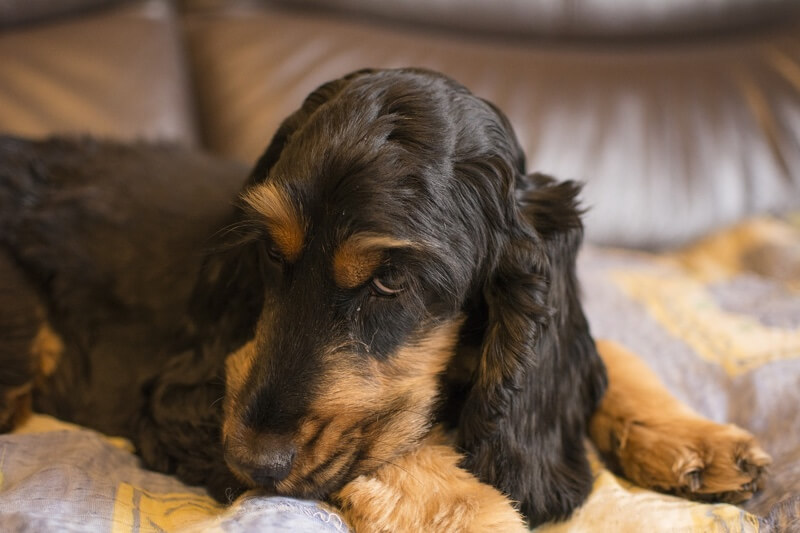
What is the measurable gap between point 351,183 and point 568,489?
0.90m

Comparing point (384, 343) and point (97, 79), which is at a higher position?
point (97, 79)

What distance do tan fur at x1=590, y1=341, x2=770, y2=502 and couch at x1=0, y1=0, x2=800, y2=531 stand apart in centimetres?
48

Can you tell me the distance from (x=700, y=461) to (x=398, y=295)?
89 cm

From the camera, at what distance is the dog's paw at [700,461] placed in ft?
5.99

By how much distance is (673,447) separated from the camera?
186 centimetres

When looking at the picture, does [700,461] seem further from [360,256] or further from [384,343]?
[360,256]

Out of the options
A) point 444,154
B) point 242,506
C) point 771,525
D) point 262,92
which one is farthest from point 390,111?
point 262,92

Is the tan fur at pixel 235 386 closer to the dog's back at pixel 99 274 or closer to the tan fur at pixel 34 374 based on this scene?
the dog's back at pixel 99 274

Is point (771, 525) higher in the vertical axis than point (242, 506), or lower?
Answer: lower

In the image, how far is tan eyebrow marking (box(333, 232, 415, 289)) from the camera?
1528 millimetres

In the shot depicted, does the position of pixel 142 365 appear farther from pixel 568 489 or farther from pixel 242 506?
pixel 568 489

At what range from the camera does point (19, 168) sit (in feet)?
7.99

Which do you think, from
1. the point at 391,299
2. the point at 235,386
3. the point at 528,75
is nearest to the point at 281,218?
the point at 391,299

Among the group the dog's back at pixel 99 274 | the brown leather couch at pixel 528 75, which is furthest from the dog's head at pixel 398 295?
the brown leather couch at pixel 528 75
